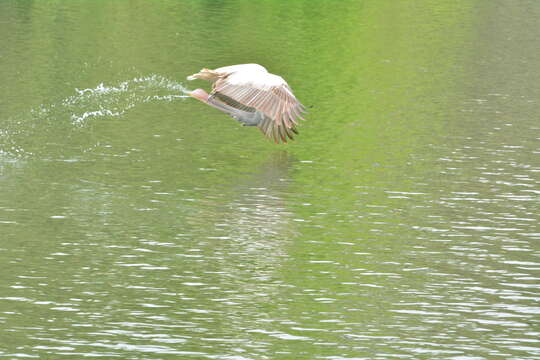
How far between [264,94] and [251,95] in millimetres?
329

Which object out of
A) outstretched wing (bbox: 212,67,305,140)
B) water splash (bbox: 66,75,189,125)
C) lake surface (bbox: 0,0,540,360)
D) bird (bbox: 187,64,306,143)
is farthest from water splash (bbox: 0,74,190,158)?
outstretched wing (bbox: 212,67,305,140)

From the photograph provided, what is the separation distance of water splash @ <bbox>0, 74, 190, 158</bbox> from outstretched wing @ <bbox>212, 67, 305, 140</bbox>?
1.22m

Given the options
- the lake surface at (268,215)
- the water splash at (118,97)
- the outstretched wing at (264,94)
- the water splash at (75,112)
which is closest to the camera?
the lake surface at (268,215)

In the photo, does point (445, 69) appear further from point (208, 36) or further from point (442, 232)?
point (442, 232)

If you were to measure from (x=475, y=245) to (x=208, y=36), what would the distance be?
4265 cm

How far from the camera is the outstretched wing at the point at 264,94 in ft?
102

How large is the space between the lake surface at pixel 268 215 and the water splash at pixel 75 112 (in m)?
0.13

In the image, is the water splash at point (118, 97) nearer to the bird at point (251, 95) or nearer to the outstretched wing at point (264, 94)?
the bird at point (251, 95)

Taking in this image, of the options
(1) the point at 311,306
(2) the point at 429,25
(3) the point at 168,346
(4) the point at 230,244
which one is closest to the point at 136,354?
(3) the point at 168,346

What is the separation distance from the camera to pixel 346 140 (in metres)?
37.9

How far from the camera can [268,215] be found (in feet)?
91.9

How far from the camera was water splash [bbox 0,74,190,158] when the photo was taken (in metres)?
35.2

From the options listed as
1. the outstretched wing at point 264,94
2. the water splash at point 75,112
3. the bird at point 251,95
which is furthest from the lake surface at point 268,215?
the outstretched wing at point 264,94

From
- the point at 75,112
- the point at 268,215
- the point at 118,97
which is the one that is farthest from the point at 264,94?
the point at 118,97
